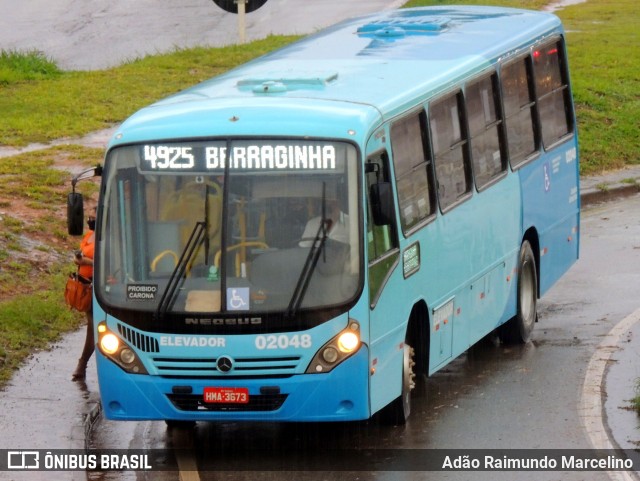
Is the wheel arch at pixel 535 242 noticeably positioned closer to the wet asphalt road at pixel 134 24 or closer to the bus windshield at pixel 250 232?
the bus windshield at pixel 250 232

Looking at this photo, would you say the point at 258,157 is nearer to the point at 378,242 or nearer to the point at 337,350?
the point at 378,242

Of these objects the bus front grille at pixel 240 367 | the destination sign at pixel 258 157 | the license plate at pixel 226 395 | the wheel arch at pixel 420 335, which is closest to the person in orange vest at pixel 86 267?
the destination sign at pixel 258 157

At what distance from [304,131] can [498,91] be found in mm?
4089

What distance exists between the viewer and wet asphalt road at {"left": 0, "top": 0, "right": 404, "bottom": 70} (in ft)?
108

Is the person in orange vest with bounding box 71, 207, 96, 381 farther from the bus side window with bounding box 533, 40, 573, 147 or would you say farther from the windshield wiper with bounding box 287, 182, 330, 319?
the bus side window with bounding box 533, 40, 573, 147

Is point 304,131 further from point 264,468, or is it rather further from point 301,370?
point 264,468

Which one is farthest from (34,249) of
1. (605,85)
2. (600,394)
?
(605,85)

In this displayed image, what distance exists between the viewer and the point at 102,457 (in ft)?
38.1

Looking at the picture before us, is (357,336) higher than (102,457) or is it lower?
higher

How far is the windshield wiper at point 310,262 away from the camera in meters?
10.8

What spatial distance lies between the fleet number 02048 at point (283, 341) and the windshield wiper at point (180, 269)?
2.28 ft

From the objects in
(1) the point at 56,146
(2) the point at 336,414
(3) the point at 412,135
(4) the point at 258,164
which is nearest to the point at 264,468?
(2) the point at 336,414

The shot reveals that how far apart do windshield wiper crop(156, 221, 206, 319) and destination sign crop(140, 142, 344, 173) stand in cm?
46

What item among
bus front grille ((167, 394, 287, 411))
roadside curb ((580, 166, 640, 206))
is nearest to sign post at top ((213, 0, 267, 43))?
roadside curb ((580, 166, 640, 206))
